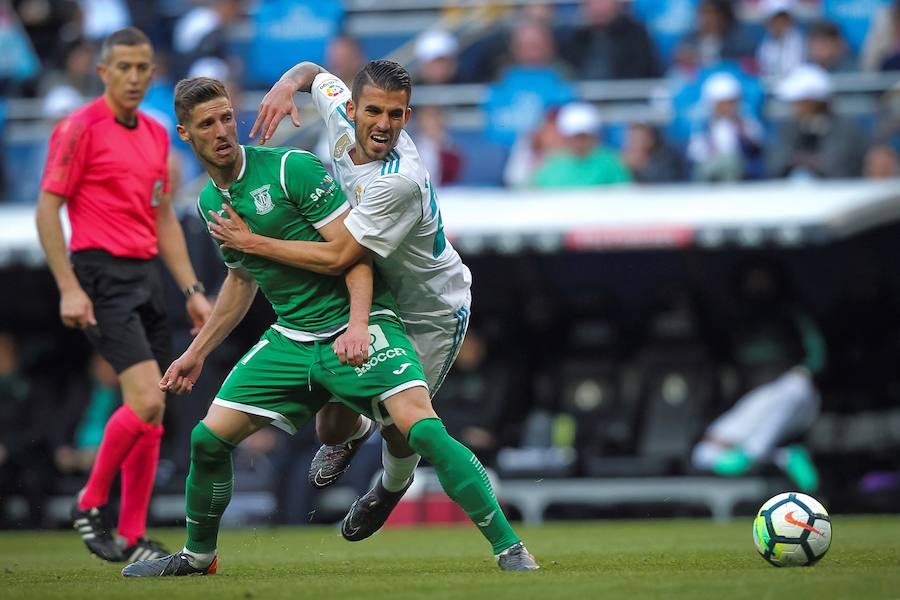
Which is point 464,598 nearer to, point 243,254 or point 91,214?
point 243,254

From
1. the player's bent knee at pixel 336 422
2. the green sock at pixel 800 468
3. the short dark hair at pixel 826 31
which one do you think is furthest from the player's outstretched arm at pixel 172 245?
the short dark hair at pixel 826 31

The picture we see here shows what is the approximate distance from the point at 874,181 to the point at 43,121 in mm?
8491

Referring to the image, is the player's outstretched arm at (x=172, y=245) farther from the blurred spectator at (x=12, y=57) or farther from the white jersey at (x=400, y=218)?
the blurred spectator at (x=12, y=57)

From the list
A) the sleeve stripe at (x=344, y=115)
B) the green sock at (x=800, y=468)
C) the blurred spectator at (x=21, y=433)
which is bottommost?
the green sock at (x=800, y=468)

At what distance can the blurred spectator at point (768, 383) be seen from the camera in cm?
1225

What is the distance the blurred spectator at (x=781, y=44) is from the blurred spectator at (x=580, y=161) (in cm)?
203

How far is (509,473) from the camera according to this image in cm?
1260

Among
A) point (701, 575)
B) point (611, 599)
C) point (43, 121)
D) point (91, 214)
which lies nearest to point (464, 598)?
point (611, 599)

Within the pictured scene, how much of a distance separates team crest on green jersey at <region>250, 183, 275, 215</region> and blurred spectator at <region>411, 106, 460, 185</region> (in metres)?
6.98

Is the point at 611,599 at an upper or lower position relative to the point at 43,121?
lower

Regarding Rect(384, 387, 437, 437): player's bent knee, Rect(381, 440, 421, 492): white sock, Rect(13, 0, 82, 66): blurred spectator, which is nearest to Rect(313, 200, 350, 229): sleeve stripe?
Rect(384, 387, 437, 437): player's bent knee

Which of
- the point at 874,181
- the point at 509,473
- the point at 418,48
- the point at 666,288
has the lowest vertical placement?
the point at 509,473

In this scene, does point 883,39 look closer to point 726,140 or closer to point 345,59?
point 726,140

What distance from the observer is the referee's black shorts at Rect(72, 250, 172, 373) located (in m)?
7.93
